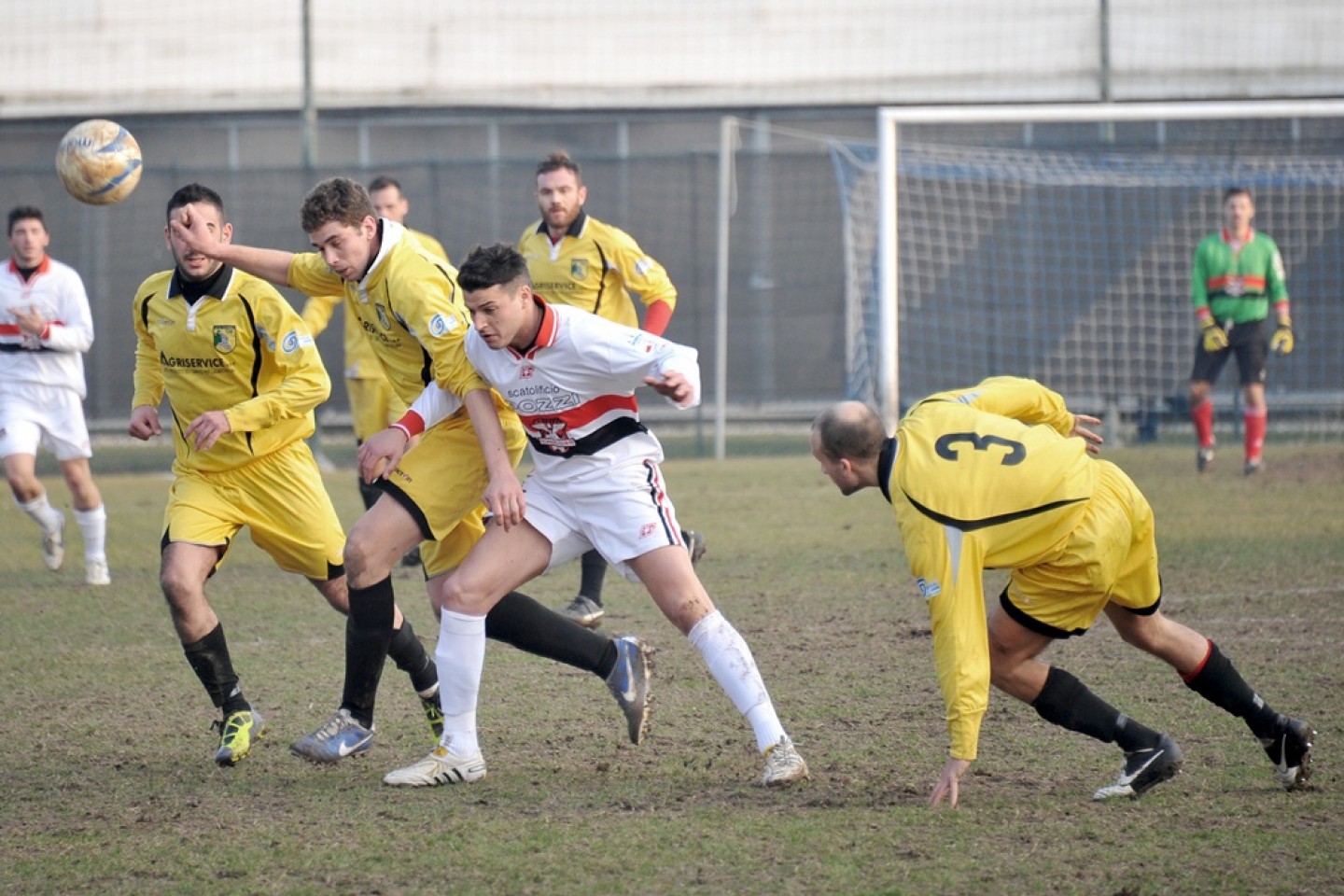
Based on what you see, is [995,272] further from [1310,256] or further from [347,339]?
[347,339]

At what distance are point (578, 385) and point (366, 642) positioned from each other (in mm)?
1128

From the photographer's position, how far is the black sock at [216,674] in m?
5.27

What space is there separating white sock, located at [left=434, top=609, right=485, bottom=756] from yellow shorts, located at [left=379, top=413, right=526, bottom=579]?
38cm

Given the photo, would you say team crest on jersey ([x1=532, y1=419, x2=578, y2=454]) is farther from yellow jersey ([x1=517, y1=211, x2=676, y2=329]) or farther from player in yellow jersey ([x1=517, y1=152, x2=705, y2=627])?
yellow jersey ([x1=517, y1=211, x2=676, y2=329])

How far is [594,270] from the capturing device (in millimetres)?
8289

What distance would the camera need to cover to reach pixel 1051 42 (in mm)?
17734

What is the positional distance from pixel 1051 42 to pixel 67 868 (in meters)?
16.0

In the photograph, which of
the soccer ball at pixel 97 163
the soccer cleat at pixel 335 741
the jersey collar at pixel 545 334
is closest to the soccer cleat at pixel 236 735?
the soccer cleat at pixel 335 741

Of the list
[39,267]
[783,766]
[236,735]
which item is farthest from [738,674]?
[39,267]

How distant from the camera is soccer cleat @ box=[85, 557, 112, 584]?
28.7ft

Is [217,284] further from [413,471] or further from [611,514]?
[611,514]

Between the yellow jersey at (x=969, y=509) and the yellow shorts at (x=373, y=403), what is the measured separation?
5.17 metres

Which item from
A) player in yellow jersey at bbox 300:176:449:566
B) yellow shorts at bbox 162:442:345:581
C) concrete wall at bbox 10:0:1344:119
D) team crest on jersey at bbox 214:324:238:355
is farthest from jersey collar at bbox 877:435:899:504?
concrete wall at bbox 10:0:1344:119

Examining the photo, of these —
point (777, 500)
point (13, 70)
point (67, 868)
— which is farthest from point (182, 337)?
point (13, 70)
